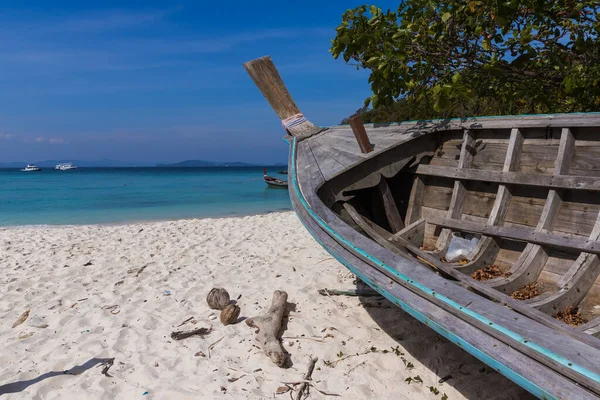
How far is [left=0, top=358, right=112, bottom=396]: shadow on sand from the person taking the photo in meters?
3.13

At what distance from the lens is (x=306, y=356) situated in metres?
3.60

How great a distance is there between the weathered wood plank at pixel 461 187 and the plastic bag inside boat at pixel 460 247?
11cm

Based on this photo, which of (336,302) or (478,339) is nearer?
(478,339)

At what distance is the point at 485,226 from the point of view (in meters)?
3.79

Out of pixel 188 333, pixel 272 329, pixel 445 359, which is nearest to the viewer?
pixel 445 359

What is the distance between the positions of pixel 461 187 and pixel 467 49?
160 centimetres

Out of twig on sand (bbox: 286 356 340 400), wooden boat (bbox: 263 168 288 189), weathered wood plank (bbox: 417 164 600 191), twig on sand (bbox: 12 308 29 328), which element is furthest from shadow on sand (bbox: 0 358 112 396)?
wooden boat (bbox: 263 168 288 189)

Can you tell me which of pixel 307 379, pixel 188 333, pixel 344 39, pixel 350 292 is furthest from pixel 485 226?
pixel 188 333

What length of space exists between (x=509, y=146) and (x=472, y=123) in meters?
0.57

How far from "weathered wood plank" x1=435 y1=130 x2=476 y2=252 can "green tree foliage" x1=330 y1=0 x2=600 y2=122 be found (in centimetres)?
45

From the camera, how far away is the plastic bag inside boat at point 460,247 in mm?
3934

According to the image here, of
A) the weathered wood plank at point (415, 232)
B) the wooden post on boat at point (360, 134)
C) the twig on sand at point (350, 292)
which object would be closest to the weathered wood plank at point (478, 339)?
the weathered wood plank at point (415, 232)

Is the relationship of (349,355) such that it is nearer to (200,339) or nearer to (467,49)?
(200,339)

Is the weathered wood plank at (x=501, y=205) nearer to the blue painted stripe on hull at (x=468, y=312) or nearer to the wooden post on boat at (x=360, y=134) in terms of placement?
the wooden post on boat at (x=360, y=134)
